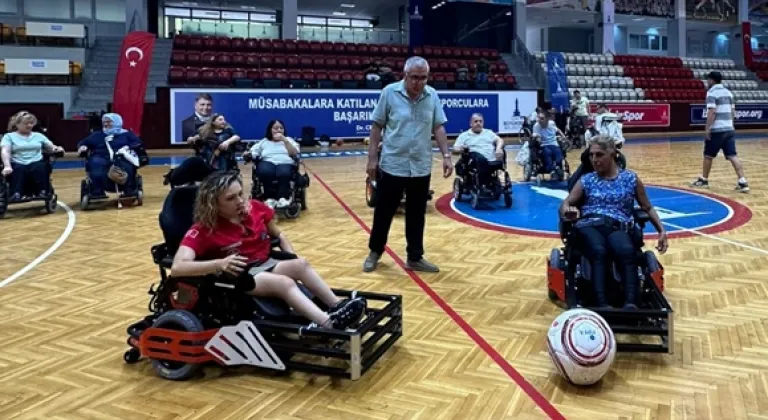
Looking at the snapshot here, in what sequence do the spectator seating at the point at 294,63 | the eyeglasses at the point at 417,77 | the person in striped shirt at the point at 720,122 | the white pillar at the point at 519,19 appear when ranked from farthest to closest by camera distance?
the white pillar at the point at 519,19
the spectator seating at the point at 294,63
the person in striped shirt at the point at 720,122
the eyeglasses at the point at 417,77

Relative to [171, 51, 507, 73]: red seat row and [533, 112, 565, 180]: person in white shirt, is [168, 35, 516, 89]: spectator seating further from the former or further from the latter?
[533, 112, 565, 180]: person in white shirt

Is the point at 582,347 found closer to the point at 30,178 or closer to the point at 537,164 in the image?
the point at 30,178

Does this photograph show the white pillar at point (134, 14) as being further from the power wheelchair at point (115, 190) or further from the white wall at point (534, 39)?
the white wall at point (534, 39)

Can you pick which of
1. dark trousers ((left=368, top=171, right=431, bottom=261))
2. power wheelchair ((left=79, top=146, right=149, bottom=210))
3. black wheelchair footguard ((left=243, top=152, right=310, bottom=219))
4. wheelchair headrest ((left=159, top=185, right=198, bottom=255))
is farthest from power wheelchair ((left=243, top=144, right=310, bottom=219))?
wheelchair headrest ((left=159, top=185, right=198, bottom=255))

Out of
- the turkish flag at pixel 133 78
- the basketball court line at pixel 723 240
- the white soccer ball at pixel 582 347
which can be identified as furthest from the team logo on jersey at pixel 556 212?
the turkish flag at pixel 133 78

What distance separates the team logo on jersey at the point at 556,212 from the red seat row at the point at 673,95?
15.0m

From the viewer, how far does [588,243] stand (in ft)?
11.8

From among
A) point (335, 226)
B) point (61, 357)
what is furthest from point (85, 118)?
point (61, 357)

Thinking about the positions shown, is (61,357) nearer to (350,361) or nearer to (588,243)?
(350,361)

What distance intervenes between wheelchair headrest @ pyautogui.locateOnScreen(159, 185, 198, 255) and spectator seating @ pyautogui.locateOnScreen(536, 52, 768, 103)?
19348mm

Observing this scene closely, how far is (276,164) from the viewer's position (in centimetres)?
724

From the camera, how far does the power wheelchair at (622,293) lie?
10.4 feet

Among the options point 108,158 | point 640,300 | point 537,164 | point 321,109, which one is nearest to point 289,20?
point 321,109

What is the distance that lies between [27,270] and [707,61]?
27.4 meters
